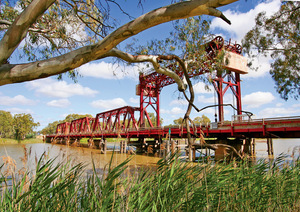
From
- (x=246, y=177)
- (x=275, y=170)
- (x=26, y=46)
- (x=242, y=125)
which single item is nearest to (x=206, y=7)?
(x=246, y=177)

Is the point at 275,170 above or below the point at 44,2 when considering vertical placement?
below

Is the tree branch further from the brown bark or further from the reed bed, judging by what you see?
the reed bed

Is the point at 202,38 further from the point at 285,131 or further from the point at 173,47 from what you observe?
the point at 285,131

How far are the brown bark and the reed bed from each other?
1104 millimetres

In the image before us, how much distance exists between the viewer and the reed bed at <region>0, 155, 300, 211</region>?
1758 millimetres

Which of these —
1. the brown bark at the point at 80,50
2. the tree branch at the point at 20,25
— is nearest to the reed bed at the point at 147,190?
the brown bark at the point at 80,50

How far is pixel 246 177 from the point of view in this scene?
9.25 feet

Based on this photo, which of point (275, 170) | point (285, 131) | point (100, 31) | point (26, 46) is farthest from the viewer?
point (285, 131)

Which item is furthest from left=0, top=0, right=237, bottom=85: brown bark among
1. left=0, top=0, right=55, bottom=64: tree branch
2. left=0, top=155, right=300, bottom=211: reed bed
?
left=0, top=155, right=300, bottom=211: reed bed

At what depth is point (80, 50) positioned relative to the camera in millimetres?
2664

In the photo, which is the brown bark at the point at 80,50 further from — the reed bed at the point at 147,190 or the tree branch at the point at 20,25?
the reed bed at the point at 147,190

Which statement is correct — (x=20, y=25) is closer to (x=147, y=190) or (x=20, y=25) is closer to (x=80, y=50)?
(x=80, y=50)

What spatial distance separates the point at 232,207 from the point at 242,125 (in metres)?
14.4

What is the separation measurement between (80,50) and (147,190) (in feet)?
6.11
